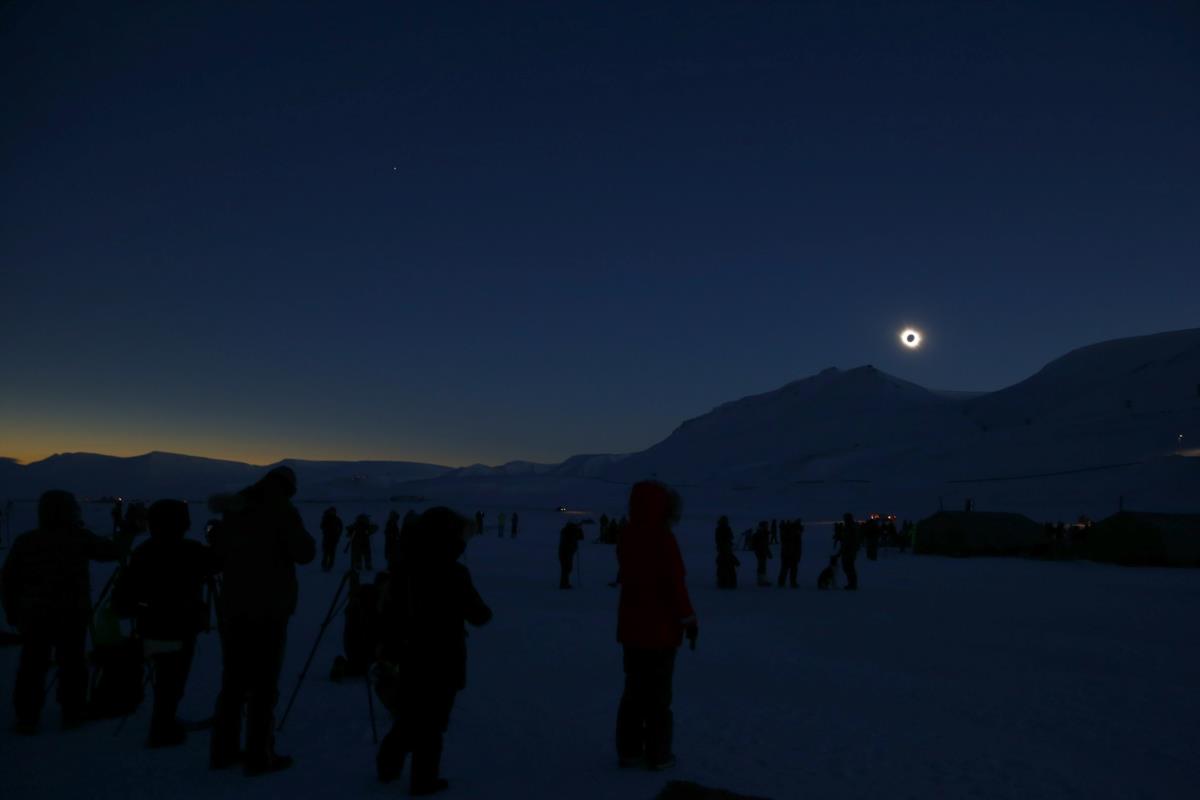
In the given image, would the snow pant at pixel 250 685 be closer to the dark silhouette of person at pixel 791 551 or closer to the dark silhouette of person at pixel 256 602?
the dark silhouette of person at pixel 256 602

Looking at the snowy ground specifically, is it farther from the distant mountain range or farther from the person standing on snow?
the distant mountain range

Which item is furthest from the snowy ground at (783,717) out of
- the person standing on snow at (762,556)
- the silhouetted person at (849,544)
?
the person standing on snow at (762,556)

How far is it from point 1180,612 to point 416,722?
15.7m

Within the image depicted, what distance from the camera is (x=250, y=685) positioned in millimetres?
4812

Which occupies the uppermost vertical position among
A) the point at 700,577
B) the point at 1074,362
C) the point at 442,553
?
the point at 1074,362

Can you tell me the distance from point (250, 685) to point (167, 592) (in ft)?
3.28

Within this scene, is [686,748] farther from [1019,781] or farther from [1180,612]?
[1180,612]

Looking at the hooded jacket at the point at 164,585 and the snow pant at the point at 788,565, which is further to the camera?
the snow pant at the point at 788,565

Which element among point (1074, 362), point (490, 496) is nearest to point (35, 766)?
point (490, 496)

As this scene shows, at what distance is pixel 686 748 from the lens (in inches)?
220

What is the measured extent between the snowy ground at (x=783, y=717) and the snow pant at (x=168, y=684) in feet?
0.64

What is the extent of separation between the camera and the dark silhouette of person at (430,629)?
4.43 meters

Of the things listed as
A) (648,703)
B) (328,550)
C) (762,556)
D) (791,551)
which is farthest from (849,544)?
(648,703)

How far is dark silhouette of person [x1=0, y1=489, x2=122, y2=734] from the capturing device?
18.9 feet
